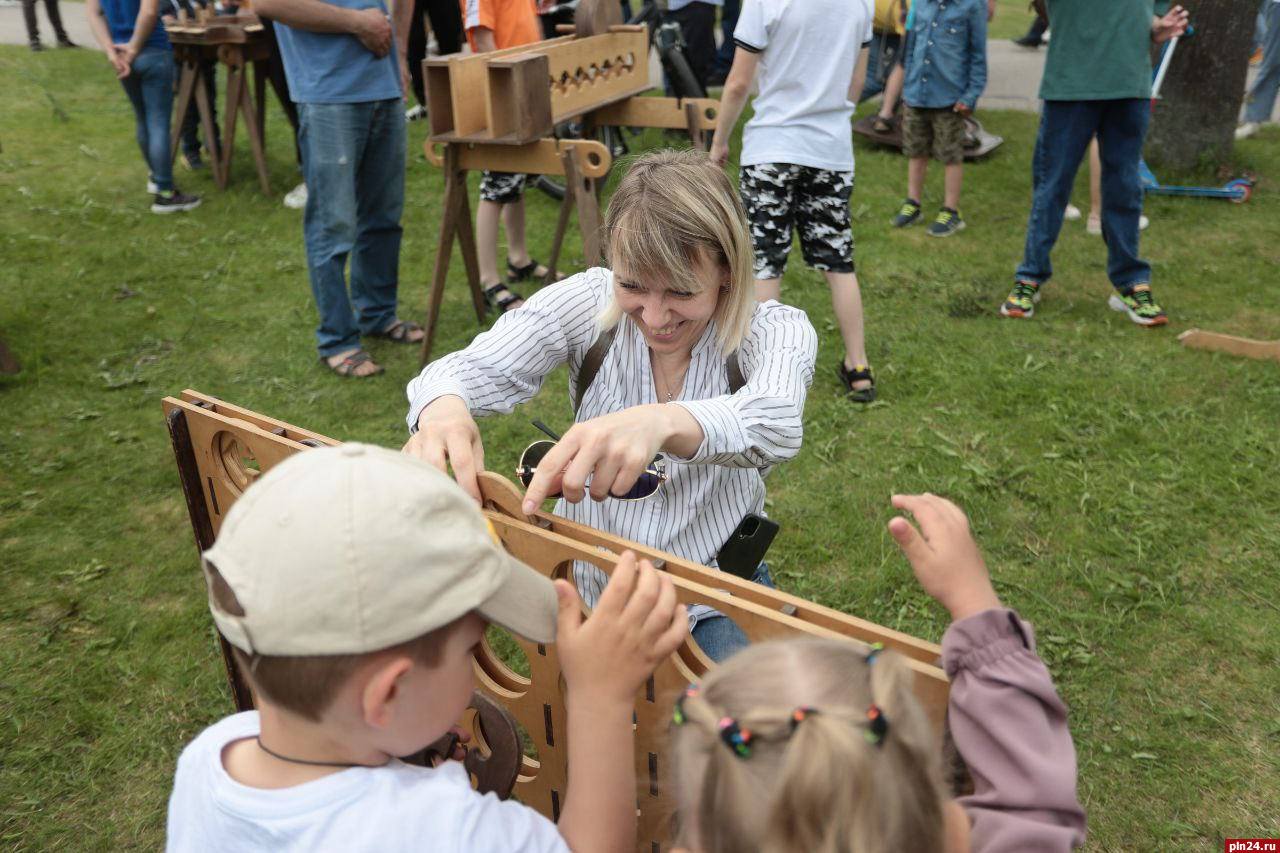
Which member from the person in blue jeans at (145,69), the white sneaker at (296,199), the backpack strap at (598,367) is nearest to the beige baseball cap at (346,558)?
the backpack strap at (598,367)

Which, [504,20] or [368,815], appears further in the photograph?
[504,20]

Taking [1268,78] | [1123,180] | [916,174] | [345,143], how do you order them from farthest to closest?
[1268,78] < [916,174] < [1123,180] < [345,143]

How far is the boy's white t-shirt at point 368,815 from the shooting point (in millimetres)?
1037

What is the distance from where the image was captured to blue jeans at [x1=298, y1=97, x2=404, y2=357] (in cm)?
425

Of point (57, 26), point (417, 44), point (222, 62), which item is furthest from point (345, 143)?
point (57, 26)

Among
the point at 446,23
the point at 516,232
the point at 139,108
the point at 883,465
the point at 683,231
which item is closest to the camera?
the point at 683,231

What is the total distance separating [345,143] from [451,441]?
10.0ft

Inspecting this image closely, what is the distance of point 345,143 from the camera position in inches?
169

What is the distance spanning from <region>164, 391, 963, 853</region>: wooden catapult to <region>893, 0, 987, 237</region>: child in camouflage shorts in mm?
5317

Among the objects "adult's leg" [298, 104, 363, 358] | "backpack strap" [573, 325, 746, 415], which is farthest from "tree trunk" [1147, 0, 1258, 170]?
"backpack strap" [573, 325, 746, 415]

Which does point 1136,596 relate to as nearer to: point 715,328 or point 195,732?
point 715,328

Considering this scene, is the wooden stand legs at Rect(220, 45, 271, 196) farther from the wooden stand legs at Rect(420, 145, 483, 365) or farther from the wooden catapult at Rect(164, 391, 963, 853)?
the wooden catapult at Rect(164, 391, 963, 853)

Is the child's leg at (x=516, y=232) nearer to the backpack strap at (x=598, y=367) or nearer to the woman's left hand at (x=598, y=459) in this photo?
the backpack strap at (x=598, y=367)

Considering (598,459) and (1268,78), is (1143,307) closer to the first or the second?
(598,459)
